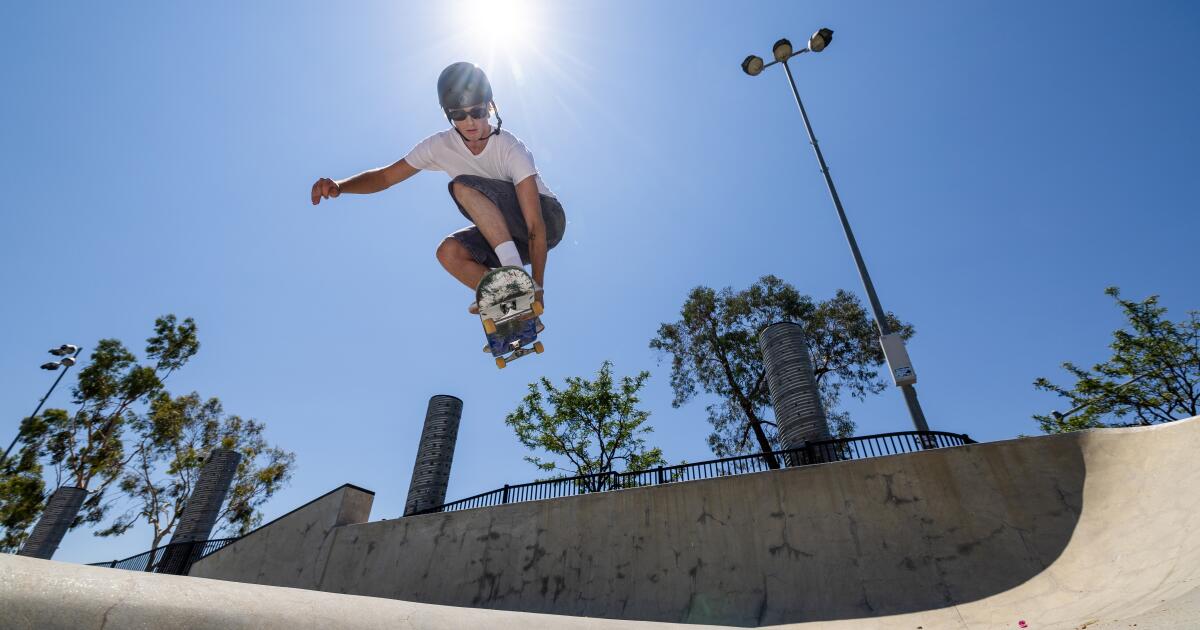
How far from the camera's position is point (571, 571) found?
9.19 metres

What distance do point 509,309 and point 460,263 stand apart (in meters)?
0.74

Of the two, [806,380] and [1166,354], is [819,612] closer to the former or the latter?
[806,380]

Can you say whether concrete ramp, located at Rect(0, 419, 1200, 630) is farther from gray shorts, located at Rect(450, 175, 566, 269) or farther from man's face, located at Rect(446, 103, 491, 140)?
man's face, located at Rect(446, 103, 491, 140)

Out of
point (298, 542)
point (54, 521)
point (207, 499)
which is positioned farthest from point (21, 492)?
point (298, 542)

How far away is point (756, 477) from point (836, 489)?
1287mm

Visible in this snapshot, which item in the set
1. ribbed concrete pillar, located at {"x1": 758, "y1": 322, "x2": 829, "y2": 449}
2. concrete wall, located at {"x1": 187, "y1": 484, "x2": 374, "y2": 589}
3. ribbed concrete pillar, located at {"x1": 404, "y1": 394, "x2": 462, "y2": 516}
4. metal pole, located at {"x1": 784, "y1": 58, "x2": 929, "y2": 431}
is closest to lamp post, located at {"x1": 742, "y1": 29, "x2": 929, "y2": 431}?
metal pole, located at {"x1": 784, "y1": 58, "x2": 929, "y2": 431}

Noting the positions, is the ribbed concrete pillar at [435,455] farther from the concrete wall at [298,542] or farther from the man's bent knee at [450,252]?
the man's bent knee at [450,252]

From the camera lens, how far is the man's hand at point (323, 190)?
14.9ft

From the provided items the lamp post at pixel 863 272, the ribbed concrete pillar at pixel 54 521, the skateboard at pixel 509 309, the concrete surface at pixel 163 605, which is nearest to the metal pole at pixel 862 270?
the lamp post at pixel 863 272

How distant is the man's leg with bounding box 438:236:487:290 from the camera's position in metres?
4.57

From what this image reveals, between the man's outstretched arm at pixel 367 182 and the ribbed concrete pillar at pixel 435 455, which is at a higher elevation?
the ribbed concrete pillar at pixel 435 455

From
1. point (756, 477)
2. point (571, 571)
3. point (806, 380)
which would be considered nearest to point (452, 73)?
point (756, 477)

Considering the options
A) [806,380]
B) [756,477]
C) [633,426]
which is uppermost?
[633,426]

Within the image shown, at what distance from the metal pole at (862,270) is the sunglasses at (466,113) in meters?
7.18
